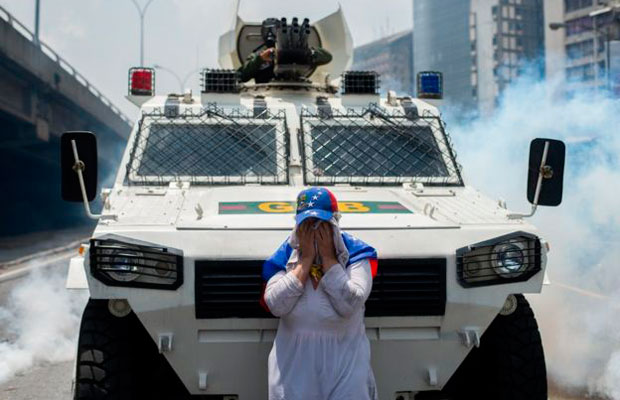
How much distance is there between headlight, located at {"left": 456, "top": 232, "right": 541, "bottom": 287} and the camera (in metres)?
4.78

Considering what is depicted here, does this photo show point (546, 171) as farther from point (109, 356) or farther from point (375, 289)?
point (109, 356)

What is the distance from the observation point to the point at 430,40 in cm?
10575

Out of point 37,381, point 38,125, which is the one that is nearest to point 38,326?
point 37,381

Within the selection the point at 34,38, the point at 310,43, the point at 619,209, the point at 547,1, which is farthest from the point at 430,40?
the point at 310,43

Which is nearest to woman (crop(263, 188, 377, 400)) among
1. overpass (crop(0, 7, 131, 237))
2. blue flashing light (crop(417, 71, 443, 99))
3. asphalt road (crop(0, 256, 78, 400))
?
asphalt road (crop(0, 256, 78, 400))

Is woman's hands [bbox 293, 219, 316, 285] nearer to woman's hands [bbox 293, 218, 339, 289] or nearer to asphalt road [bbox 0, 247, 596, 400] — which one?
woman's hands [bbox 293, 218, 339, 289]

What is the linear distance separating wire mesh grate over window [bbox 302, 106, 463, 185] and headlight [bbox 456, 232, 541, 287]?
1.50m

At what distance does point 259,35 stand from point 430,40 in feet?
325

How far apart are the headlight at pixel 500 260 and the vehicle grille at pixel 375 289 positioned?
13 cm

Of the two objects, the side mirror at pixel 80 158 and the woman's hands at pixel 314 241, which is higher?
the side mirror at pixel 80 158

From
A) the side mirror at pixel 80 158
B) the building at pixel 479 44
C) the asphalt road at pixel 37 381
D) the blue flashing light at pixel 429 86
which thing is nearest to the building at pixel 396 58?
the building at pixel 479 44

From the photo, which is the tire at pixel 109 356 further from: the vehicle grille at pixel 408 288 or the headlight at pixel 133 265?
the vehicle grille at pixel 408 288

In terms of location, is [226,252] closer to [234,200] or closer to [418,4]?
[234,200]

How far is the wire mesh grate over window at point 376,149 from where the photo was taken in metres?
6.32
